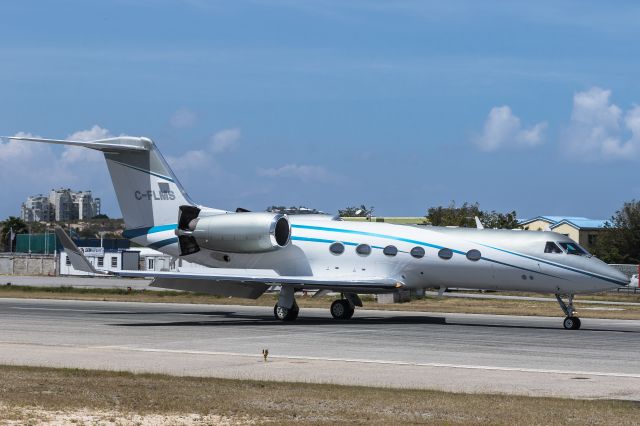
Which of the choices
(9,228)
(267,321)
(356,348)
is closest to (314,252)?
(267,321)

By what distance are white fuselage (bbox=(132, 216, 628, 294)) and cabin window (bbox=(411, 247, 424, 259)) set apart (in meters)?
0.09

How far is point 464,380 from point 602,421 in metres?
4.60

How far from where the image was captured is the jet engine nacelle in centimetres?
3359

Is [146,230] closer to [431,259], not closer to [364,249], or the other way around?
[364,249]

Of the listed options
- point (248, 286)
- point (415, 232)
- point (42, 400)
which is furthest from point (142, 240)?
point (42, 400)

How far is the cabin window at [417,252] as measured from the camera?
32344 mm

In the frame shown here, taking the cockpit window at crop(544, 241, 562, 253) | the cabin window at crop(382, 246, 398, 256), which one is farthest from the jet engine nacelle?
the cockpit window at crop(544, 241, 562, 253)

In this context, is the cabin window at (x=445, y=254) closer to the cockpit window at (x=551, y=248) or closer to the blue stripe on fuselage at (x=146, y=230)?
the cockpit window at (x=551, y=248)

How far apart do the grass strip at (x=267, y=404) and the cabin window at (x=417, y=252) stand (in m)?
15.6

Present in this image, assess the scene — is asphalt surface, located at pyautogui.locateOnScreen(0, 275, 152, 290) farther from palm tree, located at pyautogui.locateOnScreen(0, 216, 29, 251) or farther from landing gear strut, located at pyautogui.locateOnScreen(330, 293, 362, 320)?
palm tree, located at pyautogui.locateOnScreen(0, 216, 29, 251)

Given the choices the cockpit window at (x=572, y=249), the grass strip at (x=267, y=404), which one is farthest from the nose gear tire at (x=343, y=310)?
the grass strip at (x=267, y=404)

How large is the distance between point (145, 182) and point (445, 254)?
10729 mm

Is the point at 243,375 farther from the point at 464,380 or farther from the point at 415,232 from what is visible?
the point at 415,232

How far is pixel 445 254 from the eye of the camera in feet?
105
